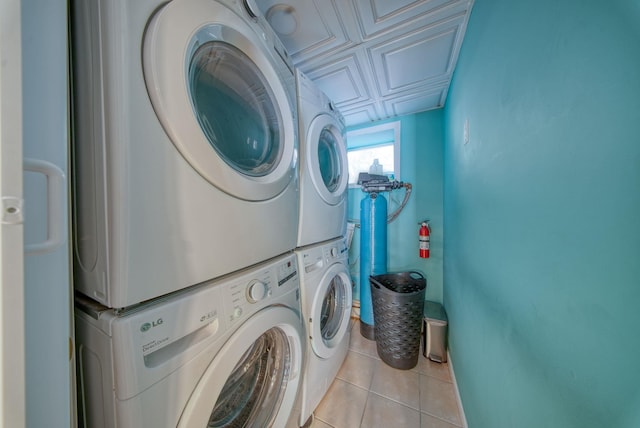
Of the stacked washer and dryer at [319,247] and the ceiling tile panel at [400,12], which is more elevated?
the ceiling tile panel at [400,12]

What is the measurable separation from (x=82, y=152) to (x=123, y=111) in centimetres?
12

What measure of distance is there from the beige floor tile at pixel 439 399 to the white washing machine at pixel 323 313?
1.54ft

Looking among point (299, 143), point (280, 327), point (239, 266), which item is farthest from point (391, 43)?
point (280, 327)

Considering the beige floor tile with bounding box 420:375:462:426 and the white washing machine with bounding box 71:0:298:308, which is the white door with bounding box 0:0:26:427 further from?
the beige floor tile with bounding box 420:375:462:426

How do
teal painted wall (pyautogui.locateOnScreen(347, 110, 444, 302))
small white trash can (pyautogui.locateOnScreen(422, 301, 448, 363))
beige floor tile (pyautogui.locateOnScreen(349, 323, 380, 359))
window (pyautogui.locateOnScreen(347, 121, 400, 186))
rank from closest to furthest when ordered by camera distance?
1. small white trash can (pyautogui.locateOnScreen(422, 301, 448, 363))
2. beige floor tile (pyautogui.locateOnScreen(349, 323, 380, 359))
3. teal painted wall (pyautogui.locateOnScreen(347, 110, 444, 302))
4. window (pyautogui.locateOnScreen(347, 121, 400, 186))

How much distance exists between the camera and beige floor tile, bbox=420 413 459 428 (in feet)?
3.03

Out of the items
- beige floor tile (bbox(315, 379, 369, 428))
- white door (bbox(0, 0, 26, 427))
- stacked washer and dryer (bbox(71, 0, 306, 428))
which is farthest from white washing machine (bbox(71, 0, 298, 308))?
beige floor tile (bbox(315, 379, 369, 428))

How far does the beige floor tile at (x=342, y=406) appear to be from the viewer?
956 millimetres

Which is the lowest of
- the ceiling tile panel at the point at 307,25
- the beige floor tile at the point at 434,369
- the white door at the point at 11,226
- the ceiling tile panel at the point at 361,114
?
the beige floor tile at the point at 434,369

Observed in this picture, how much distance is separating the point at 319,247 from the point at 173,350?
0.64 meters

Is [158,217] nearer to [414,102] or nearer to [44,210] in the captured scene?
[44,210]

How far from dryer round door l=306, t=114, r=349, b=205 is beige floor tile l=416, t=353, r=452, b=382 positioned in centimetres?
119

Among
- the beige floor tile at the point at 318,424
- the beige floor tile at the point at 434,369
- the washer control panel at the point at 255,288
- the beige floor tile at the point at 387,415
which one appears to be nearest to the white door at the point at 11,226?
the washer control panel at the point at 255,288

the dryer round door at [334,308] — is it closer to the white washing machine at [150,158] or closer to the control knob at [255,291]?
the control knob at [255,291]
